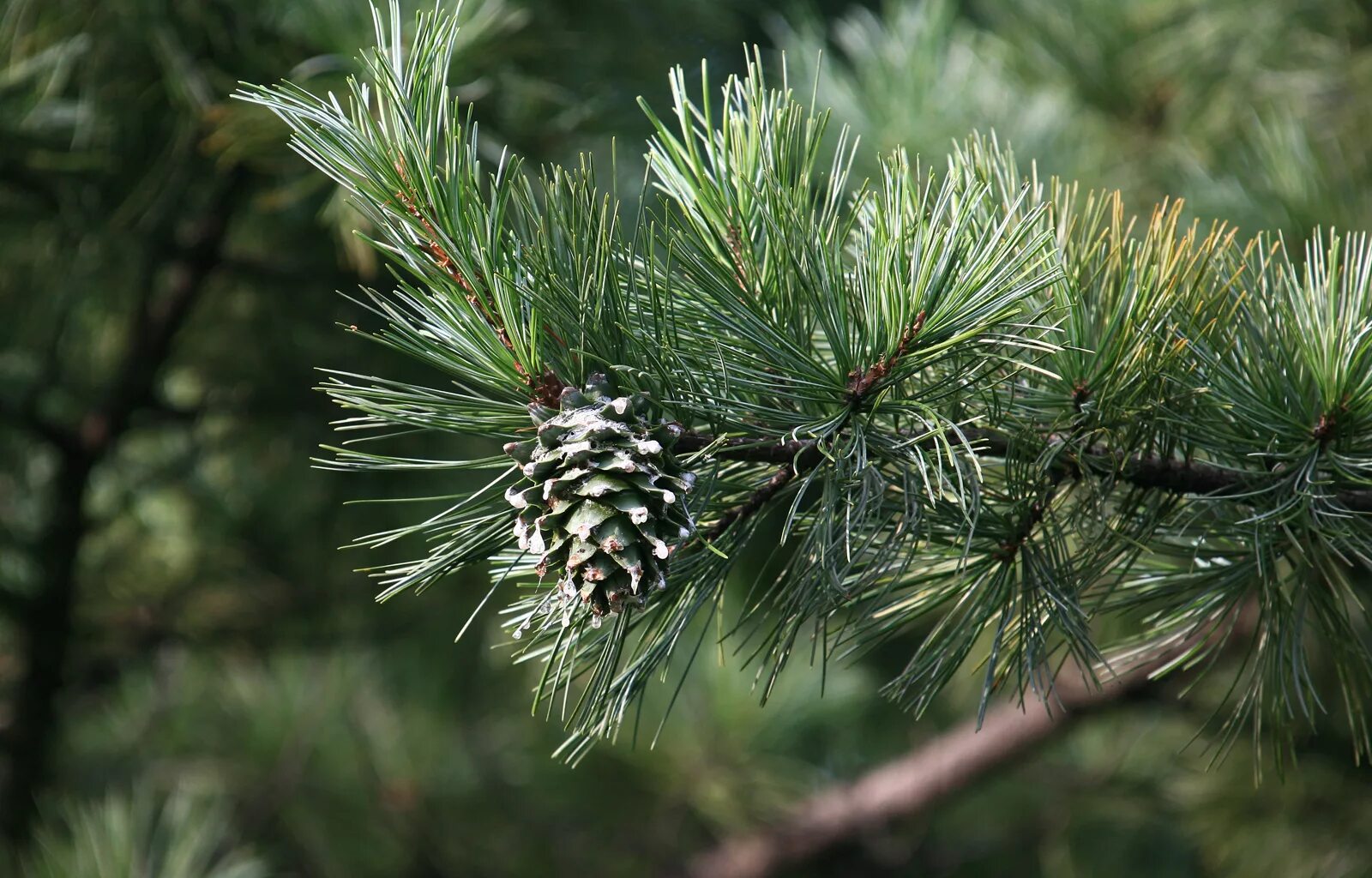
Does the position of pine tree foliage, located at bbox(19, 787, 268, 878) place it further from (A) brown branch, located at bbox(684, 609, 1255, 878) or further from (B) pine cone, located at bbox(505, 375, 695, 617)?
(B) pine cone, located at bbox(505, 375, 695, 617)

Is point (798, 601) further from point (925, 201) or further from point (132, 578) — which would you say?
point (132, 578)

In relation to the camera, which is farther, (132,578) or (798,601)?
(132,578)

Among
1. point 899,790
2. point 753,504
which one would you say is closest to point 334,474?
point 899,790

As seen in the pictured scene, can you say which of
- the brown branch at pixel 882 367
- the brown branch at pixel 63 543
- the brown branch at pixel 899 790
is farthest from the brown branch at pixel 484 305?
the brown branch at pixel 899 790

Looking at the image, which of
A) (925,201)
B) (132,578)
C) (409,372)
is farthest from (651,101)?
(132,578)

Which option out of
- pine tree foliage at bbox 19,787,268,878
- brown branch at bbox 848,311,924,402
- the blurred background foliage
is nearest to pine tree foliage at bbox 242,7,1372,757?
brown branch at bbox 848,311,924,402

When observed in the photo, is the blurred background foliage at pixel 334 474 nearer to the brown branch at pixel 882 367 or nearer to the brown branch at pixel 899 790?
the brown branch at pixel 899 790

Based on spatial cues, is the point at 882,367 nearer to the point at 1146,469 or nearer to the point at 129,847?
the point at 1146,469

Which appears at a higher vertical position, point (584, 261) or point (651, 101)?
point (651, 101)
